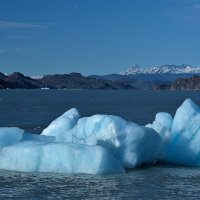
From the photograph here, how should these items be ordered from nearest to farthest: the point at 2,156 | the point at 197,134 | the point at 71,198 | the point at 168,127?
the point at 71,198, the point at 2,156, the point at 197,134, the point at 168,127

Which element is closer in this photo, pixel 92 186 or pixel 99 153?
pixel 92 186

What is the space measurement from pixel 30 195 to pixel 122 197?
228 cm

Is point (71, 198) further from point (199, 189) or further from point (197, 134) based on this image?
point (197, 134)

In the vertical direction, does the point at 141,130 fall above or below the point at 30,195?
above

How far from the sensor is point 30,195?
15.1 metres

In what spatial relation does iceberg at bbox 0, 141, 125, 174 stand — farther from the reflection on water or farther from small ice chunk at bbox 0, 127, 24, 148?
small ice chunk at bbox 0, 127, 24, 148

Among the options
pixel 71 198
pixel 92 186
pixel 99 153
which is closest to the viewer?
pixel 71 198

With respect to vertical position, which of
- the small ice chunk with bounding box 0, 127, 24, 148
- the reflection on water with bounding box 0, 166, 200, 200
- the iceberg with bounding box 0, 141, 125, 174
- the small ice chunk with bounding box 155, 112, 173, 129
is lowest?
the reflection on water with bounding box 0, 166, 200, 200

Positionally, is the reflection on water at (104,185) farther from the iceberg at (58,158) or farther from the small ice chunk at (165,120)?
the small ice chunk at (165,120)

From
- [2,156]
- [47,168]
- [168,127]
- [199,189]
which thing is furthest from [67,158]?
[168,127]

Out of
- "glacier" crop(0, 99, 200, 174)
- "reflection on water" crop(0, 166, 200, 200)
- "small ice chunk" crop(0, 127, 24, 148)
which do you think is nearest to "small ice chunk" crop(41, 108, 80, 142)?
"glacier" crop(0, 99, 200, 174)

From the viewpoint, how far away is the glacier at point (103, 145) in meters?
17.3

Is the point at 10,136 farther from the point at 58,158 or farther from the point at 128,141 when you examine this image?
the point at 128,141

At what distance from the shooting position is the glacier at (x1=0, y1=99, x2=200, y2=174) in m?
17.3
